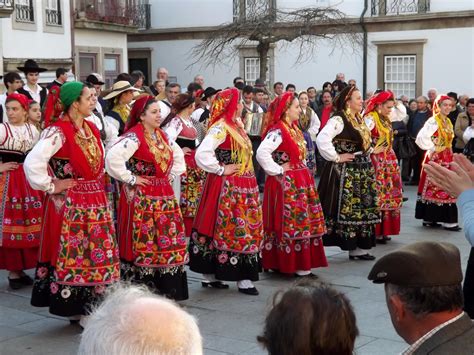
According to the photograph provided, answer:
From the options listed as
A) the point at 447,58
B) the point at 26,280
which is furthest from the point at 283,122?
the point at 447,58

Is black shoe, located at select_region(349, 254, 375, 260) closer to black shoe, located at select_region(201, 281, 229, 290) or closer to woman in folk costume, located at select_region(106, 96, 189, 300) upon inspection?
black shoe, located at select_region(201, 281, 229, 290)

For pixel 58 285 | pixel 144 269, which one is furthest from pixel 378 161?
pixel 58 285

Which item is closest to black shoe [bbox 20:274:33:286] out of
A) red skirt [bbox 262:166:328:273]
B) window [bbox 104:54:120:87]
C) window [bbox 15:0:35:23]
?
red skirt [bbox 262:166:328:273]

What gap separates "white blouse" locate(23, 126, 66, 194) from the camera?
19.0 ft

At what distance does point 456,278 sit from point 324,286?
1.53ft

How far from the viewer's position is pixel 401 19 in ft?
75.3

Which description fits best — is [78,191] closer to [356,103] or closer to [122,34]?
[356,103]

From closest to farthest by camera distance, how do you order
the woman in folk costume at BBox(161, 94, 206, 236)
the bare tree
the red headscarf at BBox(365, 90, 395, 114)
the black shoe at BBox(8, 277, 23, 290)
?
the black shoe at BBox(8, 277, 23, 290) → the woman in folk costume at BBox(161, 94, 206, 236) → the red headscarf at BBox(365, 90, 395, 114) → the bare tree

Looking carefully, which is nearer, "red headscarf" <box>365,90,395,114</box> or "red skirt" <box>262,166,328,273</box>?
"red skirt" <box>262,166,328,273</box>

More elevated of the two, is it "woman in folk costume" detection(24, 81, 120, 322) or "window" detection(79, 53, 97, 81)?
"window" detection(79, 53, 97, 81)

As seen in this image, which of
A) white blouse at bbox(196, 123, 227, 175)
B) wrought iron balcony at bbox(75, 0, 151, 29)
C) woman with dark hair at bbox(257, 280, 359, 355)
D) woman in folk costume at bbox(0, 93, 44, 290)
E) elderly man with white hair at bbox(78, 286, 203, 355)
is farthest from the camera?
wrought iron balcony at bbox(75, 0, 151, 29)

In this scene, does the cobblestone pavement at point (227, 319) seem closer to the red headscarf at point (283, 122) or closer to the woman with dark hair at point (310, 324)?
the red headscarf at point (283, 122)

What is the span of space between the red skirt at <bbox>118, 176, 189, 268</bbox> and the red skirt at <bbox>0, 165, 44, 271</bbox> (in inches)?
58.1

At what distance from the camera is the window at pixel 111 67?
23941 mm
